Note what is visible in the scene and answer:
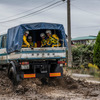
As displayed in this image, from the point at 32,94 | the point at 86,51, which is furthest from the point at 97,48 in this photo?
the point at 32,94

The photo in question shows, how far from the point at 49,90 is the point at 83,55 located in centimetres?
1092

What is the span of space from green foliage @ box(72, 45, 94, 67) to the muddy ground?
27.3 ft

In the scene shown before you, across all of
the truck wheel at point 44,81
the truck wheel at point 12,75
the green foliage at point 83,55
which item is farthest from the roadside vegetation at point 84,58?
the truck wheel at point 12,75

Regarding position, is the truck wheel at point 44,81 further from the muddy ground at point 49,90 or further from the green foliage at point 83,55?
the green foliage at point 83,55

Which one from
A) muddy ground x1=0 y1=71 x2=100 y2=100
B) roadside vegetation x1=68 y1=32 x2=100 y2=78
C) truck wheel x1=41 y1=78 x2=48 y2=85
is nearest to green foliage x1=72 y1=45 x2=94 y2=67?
roadside vegetation x1=68 y1=32 x2=100 y2=78

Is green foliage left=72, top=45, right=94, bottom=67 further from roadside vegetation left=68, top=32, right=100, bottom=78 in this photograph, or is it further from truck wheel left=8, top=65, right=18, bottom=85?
truck wheel left=8, top=65, right=18, bottom=85

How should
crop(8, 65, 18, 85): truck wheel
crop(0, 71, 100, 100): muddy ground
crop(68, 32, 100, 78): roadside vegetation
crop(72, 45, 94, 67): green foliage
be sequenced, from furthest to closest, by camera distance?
crop(72, 45, 94, 67): green foliage → crop(68, 32, 100, 78): roadside vegetation → crop(8, 65, 18, 85): truck wheel → crop(0, 71, 100, 100): muddy ground

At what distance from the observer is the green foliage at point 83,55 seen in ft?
72.1

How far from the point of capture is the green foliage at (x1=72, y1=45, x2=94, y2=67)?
72.1 ft

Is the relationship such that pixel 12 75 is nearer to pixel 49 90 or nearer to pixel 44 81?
pixel 44 81

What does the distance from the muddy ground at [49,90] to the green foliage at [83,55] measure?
831 centimetres

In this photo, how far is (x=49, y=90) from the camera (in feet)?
38.8

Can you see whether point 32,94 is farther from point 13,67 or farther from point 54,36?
point 54,36

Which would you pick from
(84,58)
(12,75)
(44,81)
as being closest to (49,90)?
(44,81)
